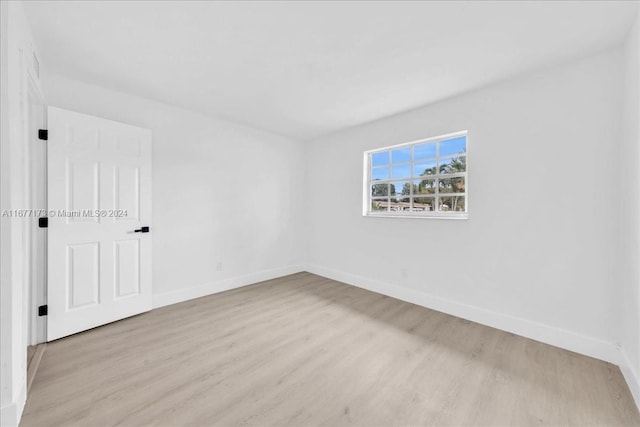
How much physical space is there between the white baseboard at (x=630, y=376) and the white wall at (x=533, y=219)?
0.42 feet

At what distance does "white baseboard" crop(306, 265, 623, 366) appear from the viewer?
205 centimetres

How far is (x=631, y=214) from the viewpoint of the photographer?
1.77 metres

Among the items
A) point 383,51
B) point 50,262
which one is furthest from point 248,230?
point 383,51

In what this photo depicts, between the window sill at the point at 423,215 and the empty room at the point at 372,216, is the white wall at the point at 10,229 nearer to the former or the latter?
the empty room at the point at 372,216

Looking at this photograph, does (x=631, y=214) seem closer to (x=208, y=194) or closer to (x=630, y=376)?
(x=630, y=376)

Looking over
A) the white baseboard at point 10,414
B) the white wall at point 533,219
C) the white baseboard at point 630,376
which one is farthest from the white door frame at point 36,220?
the white baseboard at point 630,376

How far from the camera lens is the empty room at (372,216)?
1598 millimetres

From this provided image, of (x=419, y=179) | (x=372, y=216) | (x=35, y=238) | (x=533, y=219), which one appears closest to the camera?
(x=35, y=238)

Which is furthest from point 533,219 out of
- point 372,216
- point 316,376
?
point 316,376

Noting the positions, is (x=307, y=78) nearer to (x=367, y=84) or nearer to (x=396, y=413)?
(x=367, y=84)

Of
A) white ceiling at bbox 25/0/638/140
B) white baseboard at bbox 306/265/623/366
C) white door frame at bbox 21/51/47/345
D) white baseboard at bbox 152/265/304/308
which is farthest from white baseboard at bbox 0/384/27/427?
white baseboard at bbox 306/265/623/366

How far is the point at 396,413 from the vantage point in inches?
59.5

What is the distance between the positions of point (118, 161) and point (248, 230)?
1.86 meters

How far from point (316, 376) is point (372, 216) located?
239 cm
